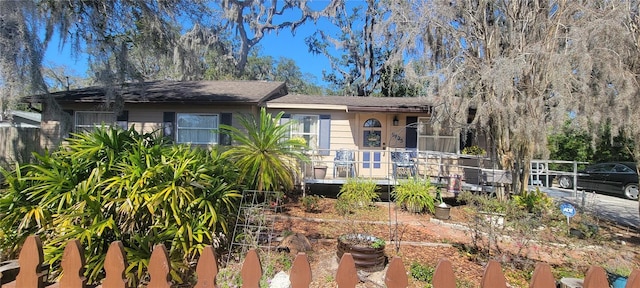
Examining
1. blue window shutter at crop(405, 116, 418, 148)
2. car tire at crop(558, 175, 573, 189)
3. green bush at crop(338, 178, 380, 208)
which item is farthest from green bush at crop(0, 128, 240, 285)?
car tire at crop(558, 175, 573, 189)

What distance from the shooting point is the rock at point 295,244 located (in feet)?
16.3

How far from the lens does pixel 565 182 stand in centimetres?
1611

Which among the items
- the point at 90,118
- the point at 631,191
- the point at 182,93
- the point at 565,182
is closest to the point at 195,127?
the point at 182,93

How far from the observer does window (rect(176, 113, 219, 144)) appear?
1026cm

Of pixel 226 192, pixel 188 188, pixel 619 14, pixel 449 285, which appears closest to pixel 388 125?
pixel 619 14

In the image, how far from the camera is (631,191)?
12.6 metres

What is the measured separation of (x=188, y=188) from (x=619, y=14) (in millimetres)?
8285

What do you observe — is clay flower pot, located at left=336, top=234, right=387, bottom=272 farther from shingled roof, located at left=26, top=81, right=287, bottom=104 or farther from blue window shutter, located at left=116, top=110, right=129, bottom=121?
blue window shutter, located at left=116, top=110, right=129, bottom=121

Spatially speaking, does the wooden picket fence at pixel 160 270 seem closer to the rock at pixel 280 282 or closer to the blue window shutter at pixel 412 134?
the rock at pixel 280 282

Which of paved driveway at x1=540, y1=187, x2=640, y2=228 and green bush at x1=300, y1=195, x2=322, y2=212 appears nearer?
green bush at x1=300, y1=195, x2=322, y2=212

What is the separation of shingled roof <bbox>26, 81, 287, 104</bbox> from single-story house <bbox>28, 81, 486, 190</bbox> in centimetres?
3

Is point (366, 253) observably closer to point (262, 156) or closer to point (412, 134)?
point (262, 156)

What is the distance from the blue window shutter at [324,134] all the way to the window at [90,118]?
680 cm

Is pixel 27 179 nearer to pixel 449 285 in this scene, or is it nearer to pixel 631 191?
pixel 449 285
